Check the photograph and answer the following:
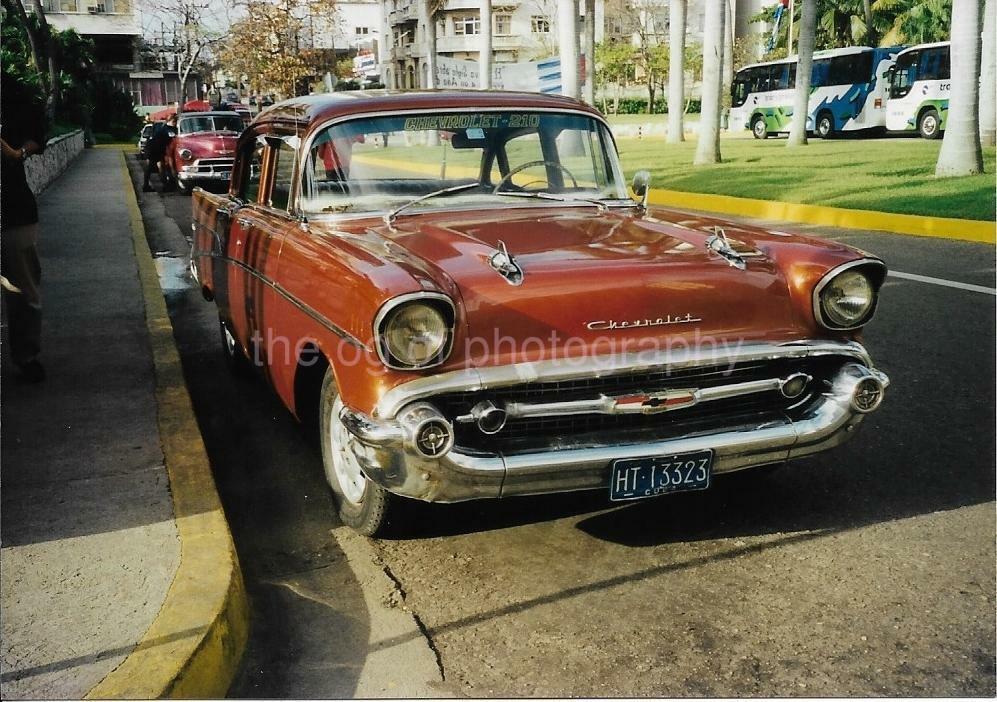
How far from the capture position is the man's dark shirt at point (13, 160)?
5.41m

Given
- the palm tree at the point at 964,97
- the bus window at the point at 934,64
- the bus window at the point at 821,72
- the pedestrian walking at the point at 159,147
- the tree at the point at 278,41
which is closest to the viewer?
the palm tree at the point at 964,97

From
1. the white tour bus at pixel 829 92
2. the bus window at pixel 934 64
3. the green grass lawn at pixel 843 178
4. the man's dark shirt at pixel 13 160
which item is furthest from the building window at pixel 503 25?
the man's dark shirt at pixel 13 160

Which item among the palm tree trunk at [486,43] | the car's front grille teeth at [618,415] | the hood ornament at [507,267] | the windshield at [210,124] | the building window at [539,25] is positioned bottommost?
the car's front grille teeth at [618,415]

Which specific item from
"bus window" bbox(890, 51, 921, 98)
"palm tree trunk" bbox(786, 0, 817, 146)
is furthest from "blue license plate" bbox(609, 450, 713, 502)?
"bus window" bbox(890, 51, 921, 98)

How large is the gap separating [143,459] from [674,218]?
8.42 feet

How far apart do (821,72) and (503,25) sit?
39.3 metres

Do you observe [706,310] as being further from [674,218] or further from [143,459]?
[143,459]

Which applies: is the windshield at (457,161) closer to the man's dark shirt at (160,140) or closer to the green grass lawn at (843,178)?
the green grass lawn at (843,178)

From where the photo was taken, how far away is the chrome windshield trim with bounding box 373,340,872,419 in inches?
130

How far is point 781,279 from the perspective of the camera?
3.77 metres

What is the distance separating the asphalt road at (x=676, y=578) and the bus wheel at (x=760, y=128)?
33641 millimetres

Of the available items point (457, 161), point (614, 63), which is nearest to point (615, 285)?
point (457, 161)

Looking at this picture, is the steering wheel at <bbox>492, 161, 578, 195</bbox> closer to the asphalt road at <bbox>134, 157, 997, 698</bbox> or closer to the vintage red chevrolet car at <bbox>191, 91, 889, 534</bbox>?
the vintage red chevrolet car at <bbox>191, 91, 889, 534</bbox>

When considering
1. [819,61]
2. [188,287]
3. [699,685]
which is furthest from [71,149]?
[699,685]
